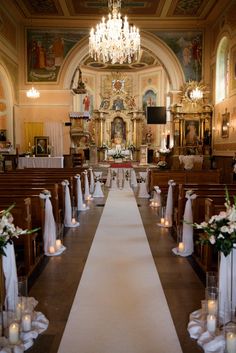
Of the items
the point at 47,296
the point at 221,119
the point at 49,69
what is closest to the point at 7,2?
the point at 49,69

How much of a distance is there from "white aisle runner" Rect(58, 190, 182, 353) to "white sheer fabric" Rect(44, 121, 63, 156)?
12.9 m

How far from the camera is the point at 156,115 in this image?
19922 mm

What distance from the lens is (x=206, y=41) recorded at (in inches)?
734

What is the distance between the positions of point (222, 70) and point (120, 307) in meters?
15.7

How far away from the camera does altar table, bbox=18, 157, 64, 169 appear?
16.6 m

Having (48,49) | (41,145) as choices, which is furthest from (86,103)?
(41,145)

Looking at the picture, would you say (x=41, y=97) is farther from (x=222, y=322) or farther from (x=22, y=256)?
(x=222, y=322)

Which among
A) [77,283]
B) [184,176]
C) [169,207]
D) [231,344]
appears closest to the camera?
[231,344]

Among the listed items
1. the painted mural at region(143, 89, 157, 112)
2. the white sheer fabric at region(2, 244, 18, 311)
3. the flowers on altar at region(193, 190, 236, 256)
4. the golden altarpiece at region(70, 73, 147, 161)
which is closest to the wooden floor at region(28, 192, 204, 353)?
the white sheer fabric at region(2, 244, 18, 311)

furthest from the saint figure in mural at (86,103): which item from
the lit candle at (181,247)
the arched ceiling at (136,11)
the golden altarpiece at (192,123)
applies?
the lit candle at (181,247)

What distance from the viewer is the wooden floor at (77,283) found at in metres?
3.39

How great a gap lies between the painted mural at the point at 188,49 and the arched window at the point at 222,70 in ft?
5.00

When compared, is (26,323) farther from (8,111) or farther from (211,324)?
(8,111)

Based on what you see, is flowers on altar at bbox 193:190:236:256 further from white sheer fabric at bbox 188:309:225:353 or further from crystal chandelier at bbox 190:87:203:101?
crystal chandelier at bbox 190:87:203:101
